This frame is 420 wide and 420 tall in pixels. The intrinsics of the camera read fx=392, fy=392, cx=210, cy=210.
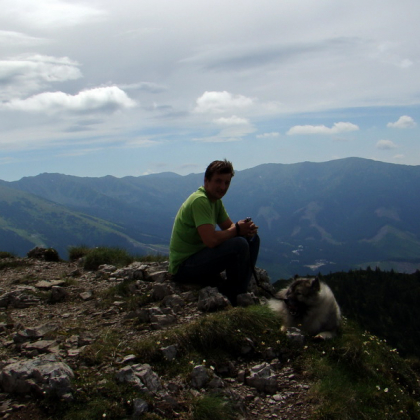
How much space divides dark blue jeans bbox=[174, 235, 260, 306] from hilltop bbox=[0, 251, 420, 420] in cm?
44

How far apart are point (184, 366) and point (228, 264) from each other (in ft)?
8.86

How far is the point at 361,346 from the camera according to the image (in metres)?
6.60

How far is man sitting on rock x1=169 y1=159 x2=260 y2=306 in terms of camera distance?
759cm

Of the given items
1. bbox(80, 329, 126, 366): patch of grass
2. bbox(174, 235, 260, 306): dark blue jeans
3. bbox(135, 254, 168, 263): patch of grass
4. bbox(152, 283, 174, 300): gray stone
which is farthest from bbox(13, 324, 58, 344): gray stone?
bbox(135, 254, 168, 263): patch of grass

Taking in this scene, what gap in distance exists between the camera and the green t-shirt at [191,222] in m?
7.52

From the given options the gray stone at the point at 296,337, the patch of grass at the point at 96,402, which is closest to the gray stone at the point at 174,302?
the gray stone at the point at 296,337

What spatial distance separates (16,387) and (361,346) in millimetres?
5238

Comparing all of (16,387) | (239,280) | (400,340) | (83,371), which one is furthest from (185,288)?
(400,340)

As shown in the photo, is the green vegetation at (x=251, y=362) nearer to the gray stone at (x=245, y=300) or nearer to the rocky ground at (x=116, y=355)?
the rocky ground at (x=116, y=355)

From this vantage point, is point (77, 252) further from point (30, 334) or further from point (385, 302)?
point (385, 302)

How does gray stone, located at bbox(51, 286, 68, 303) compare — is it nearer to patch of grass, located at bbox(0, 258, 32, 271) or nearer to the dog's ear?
patch of grass, located at bbox(0, 258, 32, 271)

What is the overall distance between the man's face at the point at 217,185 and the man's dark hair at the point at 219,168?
0.06 meters

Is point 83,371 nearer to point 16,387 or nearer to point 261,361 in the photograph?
point 16,387

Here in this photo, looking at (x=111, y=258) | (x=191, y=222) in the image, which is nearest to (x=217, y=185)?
(x=191, y=222)
